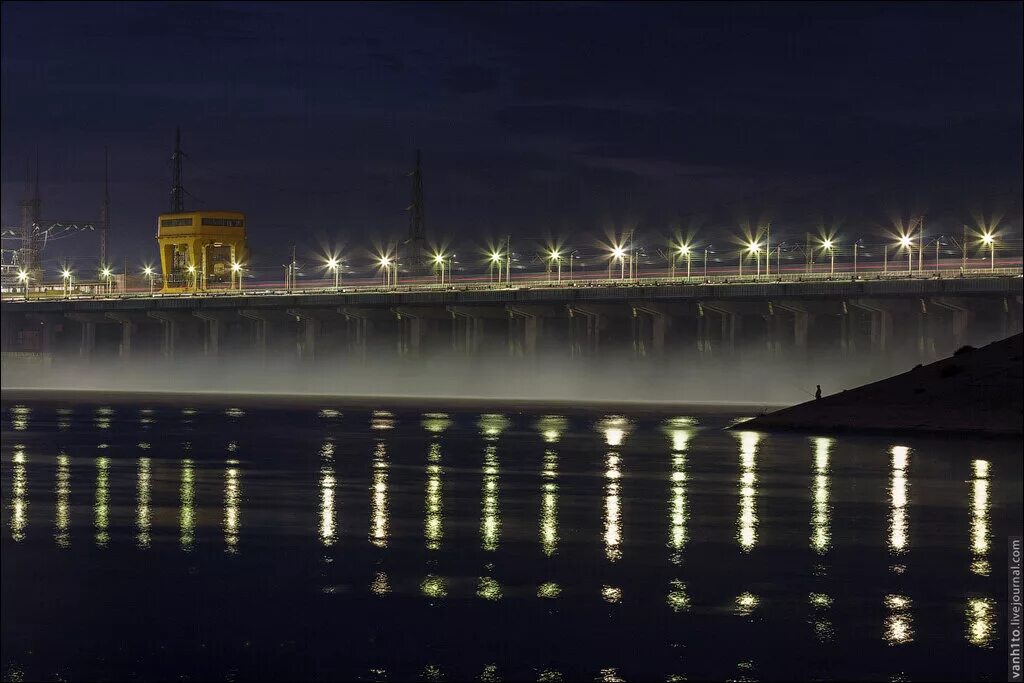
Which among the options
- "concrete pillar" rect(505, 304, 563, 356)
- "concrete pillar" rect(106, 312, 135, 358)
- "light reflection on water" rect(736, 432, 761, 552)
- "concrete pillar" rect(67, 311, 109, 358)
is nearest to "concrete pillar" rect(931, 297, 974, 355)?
"concrete pillar" rect(505, 304, 563, 356)

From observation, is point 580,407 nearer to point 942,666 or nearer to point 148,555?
point 148,555

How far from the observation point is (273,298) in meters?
142

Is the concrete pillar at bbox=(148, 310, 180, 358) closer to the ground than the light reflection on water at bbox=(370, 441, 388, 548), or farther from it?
farther from it

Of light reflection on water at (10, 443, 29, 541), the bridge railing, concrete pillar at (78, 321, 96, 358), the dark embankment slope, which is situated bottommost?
light reflection on water at (10, 443, 29, 541)

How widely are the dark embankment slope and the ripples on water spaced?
12608 millimetres

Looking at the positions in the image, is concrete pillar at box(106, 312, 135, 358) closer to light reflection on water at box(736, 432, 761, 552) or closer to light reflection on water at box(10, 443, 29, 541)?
light reflection on water at box(10, 443, 29, 541)

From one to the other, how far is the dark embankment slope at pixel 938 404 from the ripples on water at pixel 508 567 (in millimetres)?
12608

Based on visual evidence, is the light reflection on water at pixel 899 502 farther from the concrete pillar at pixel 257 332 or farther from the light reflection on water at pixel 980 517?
the concrete pillar at pixel 257 332

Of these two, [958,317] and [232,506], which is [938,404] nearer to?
[958,317]

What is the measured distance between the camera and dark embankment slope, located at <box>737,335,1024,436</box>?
62906 millimetres

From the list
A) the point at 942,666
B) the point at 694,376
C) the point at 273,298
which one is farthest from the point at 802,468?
the point at 273,298

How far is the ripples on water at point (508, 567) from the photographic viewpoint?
19.3 metres

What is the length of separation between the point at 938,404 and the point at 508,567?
1777 inches

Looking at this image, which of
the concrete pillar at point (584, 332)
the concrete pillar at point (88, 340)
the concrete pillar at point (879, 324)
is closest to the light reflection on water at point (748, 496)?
the concrete pillar at point (879, 324)
